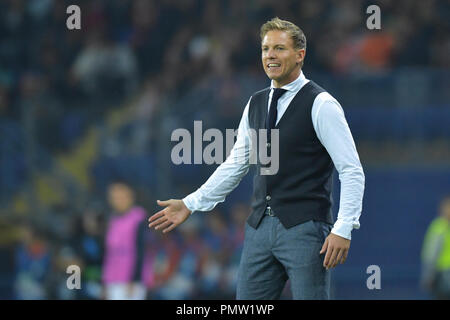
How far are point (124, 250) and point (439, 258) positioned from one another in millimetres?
4352

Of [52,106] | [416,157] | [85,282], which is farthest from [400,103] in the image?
[85,282]

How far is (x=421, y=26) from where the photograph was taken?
13.4 metres

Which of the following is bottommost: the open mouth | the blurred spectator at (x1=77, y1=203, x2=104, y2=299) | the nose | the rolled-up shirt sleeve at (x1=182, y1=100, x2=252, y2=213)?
the blurred spectator at (x1=77, y1=203, x2=104, y2=299)

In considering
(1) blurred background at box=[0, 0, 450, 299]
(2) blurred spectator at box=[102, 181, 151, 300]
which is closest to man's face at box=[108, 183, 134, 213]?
(2) blurred spectator at box=[102, 181, 151, 300]

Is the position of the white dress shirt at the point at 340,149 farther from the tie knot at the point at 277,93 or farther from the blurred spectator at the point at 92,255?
the blurred spectator at the point at 92,255

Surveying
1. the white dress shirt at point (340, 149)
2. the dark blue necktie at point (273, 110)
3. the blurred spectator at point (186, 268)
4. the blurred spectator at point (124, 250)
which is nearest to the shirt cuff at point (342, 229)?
the white dress shirt at point (340, 149)

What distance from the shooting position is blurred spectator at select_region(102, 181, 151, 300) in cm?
818

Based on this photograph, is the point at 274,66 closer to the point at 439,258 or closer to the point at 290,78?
the point at 290,78

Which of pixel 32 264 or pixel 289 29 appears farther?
pixel 32 264

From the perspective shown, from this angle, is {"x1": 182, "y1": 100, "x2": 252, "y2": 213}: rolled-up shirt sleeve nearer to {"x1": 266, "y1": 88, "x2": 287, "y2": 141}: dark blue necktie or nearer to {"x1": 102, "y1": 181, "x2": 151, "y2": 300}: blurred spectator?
{"x1": 266, "y1": 88, "x2": 287, "y2": 141}: dark blue necktie

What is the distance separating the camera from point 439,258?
36.0 feet

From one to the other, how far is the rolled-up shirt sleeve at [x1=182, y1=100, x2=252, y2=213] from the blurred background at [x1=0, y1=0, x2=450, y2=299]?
4.04 meters

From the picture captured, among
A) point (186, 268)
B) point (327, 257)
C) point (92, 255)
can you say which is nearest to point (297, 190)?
point (327, 257)

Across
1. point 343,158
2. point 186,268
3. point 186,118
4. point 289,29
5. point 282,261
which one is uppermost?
point 289,29
